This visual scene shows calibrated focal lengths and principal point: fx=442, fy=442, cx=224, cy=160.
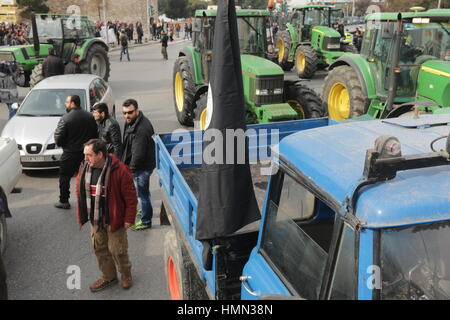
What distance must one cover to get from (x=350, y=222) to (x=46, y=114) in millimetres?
7469

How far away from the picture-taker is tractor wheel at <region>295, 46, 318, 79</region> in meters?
16.6

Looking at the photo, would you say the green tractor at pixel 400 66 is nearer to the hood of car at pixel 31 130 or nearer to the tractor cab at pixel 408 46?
the tractor cab at pixel 408 46

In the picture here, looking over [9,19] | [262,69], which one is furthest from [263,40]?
[9,19]

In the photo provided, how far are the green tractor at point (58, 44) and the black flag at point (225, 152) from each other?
12982 millimetres

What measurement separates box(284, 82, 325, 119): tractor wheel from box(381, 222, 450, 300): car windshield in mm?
6532

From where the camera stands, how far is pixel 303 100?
841 centimetres

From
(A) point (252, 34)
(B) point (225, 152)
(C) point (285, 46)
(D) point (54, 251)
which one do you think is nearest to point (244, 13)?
(A) point (252, 34)

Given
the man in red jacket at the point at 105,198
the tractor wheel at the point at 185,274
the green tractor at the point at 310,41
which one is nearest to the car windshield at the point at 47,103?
the man in red jacket at the point at 105,198

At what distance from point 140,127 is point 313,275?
11.6 ft

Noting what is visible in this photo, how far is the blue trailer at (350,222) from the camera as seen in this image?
5.78ft

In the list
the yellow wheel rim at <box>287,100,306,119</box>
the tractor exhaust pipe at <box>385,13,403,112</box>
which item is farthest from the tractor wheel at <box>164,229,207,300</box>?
the tractor exhaust pipe at <box>385,13,403,112</box>

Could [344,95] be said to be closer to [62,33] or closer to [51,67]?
[51,67]

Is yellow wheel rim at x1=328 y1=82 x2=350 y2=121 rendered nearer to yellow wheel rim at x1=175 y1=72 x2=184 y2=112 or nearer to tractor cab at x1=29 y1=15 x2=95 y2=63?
yellow wheel rim at x1=175 y1=72 x2=184 y2=112

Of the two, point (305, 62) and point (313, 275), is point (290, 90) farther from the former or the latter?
point (305, 62)
